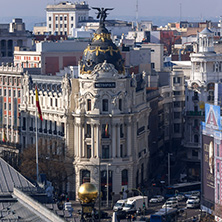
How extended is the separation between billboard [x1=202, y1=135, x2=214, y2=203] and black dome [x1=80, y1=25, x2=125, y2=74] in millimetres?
18867

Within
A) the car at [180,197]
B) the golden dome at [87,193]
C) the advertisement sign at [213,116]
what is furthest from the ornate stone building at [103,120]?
the golden dome at [87,193]

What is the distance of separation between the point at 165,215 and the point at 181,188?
2381 centimetres

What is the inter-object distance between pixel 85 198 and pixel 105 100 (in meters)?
81.4

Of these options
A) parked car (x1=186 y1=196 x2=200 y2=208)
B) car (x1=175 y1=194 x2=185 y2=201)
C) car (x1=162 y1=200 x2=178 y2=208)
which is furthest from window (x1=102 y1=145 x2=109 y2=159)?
parked car (x1=186 y1=196 x2=200 y2=208)

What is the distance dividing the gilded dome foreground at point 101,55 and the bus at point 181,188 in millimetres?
18555

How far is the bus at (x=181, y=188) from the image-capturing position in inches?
6590

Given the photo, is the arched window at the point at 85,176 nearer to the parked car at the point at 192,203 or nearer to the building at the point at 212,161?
the parked car at the point at 192,203

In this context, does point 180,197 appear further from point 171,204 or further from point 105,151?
point 105,151

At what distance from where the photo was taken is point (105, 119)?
163m

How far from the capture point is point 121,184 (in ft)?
541

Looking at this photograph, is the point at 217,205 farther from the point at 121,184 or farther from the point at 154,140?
the point at 154,140

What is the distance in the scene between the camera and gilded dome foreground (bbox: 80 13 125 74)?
534 ft

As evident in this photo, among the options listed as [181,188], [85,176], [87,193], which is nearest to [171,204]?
[181,188]

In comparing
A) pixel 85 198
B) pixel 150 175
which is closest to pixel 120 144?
pixel 150 175
